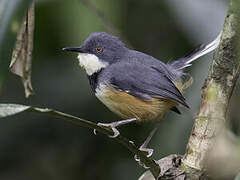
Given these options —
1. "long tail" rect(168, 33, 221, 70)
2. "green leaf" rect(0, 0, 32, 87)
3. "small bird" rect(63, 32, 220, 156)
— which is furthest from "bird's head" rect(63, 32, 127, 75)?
"green leaf" rect(0, 0, 32, 87)

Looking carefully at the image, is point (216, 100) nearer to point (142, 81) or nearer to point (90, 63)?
point (142, 81)

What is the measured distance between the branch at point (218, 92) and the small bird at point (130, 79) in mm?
1302

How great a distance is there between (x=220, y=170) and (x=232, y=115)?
186 centimetres

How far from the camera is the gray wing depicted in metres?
3.92

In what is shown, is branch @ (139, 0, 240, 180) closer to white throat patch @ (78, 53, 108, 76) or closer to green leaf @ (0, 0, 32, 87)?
green leaf @ (0, 0, 32, 87)

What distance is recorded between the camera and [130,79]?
3.96 meters

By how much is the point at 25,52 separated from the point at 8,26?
3.12 ft

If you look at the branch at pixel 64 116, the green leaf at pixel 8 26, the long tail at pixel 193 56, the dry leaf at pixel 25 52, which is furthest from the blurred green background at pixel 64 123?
the green leaf at pixel 8 26

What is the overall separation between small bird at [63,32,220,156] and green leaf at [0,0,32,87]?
6.91 ft

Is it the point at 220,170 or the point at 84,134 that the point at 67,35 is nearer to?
the point at 84,134

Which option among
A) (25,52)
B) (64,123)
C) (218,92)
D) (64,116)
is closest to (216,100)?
(218,92)

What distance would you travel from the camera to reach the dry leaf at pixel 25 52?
102 inches

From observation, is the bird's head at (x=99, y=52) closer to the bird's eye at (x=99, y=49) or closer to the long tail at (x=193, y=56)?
the bird's eye at (x=99, y=49)

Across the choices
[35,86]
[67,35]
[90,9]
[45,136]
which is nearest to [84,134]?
[45,136]
